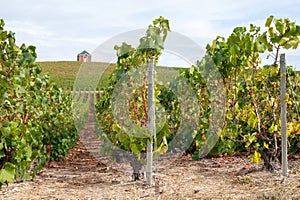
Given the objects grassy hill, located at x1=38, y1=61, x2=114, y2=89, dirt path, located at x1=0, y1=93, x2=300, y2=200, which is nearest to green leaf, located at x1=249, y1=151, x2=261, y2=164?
dirt path, located at x1=0, y1=93, x2=300, y2=200

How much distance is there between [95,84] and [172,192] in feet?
5.09

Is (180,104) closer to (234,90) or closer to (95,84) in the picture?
(234,90)

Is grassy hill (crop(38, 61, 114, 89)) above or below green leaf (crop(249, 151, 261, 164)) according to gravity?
above

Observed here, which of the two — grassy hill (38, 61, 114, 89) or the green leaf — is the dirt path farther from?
grassy hill (38, 61, 114, 89)

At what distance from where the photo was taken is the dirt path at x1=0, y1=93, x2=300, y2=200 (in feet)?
16.3

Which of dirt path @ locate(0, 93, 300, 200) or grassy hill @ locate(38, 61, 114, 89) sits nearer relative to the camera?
dirt path @ locate(0, 93, 300, 200)

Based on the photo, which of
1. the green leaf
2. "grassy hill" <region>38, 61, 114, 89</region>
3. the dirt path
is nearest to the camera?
the dirt path

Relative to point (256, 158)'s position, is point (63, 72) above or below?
above

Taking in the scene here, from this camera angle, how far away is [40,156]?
598cm

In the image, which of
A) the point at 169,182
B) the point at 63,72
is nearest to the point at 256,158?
the point at 169,182

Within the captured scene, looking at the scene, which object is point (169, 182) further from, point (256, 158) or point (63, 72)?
point (63, 72)

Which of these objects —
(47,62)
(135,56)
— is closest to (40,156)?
(135,56)

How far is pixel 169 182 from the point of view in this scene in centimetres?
560

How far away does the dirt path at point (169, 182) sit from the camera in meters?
4.97
